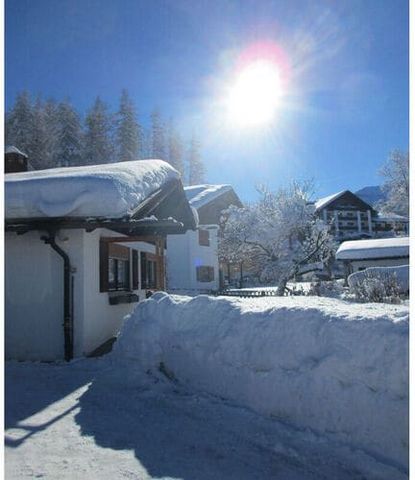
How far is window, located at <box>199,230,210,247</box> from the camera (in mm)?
26559

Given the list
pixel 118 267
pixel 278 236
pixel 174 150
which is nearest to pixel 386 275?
pixel 278 236

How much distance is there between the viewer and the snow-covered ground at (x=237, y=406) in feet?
10.3

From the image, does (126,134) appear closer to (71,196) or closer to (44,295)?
(71,196)

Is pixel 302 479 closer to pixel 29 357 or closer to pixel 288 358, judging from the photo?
pixel 288 358

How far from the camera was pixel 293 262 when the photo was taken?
65.6 ft

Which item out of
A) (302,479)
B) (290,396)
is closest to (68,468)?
(302,479)

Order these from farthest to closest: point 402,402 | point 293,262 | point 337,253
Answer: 1. point 337,253
2. point 293,262
3. point 402,402

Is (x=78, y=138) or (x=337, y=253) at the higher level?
(x=78, y=138)

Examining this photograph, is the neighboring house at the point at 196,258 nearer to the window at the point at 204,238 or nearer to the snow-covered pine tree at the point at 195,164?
the window at the point at 204,238

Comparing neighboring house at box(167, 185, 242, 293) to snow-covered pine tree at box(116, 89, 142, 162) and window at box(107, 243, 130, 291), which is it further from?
window at box(107, 243, 130, 291)

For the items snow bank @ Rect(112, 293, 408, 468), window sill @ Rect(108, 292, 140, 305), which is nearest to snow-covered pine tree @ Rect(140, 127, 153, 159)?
window sill @ Rect(108, 292, 140, 305)

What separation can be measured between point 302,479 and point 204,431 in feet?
3.66

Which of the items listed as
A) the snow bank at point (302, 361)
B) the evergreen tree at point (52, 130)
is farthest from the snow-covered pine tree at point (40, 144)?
the snow bank at point (302, 361)
